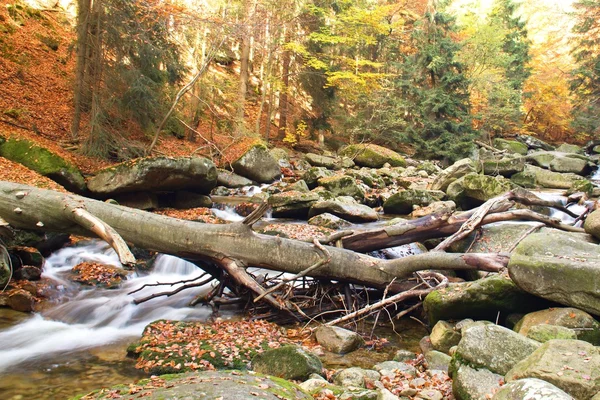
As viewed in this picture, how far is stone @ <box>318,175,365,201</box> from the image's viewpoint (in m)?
14.7

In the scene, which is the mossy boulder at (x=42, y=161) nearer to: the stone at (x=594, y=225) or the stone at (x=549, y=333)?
the stone at (x=549, y=333)

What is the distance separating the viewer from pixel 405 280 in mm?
6461

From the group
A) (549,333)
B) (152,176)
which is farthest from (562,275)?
(152,176)

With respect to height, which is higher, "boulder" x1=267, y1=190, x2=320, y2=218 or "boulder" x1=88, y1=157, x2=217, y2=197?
"boulder" x1=88, y1=157, x2=217, y2=197

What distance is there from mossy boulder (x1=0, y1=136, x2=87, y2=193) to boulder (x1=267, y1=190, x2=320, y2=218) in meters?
5.37

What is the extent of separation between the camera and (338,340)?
537 centimetres

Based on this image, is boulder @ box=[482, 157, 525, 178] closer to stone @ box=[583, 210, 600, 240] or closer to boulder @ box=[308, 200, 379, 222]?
boulder @ box=[308, 200, 379, 222]

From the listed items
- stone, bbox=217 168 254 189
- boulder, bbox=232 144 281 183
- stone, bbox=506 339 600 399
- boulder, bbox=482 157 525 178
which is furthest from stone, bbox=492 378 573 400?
boulder, bbox=482 157 525 178

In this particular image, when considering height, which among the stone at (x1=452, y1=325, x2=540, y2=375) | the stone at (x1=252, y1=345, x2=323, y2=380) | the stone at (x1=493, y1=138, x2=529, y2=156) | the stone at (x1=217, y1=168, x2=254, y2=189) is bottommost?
the stone at (x1=252, y1=345, x2=323, y2=380)

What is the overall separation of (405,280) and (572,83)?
2603cm

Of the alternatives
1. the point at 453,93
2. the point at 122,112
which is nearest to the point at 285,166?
the point at 122,112

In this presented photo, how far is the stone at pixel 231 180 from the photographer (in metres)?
16.7

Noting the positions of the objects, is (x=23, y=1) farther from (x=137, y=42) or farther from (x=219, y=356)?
(x=219, y=356)

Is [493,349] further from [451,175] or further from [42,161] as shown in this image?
[451,175]
